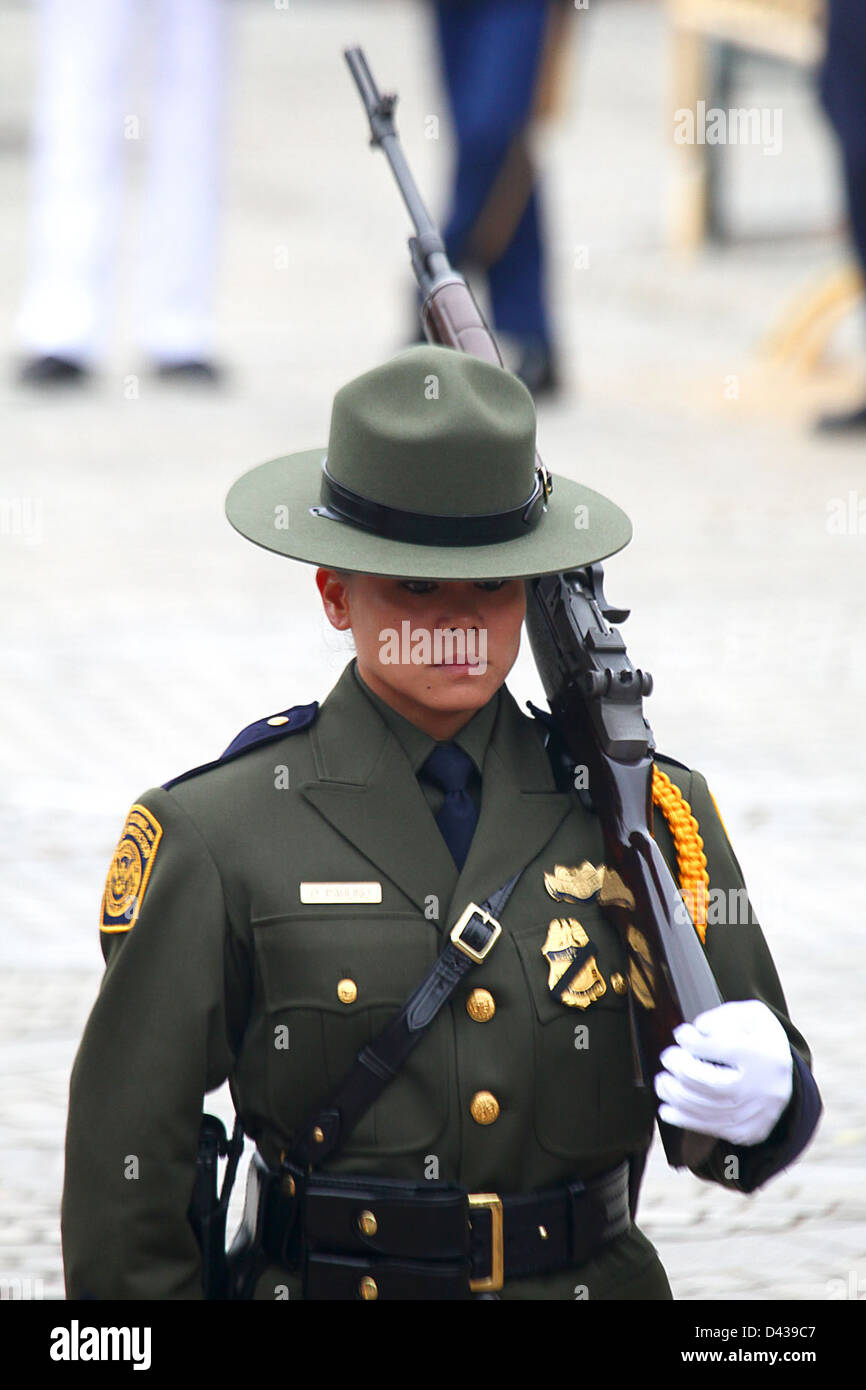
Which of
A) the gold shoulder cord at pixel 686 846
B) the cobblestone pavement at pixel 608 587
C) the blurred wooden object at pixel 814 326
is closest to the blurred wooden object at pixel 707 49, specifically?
the cobblestone pavement at pixel 608 587

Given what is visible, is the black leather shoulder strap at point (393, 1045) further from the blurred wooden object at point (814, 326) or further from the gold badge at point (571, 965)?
the blurred wooden object at point (814, 326)

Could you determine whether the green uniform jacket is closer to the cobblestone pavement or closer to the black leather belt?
the black leather belt

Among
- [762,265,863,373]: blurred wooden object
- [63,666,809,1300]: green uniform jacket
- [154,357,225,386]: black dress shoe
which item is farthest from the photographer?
[762,265,863,373]: blurred wooden object

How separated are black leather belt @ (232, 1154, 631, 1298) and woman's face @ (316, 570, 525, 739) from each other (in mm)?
526

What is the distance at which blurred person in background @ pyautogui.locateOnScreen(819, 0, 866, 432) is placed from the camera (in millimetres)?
9516

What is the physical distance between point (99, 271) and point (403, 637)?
7977 mm

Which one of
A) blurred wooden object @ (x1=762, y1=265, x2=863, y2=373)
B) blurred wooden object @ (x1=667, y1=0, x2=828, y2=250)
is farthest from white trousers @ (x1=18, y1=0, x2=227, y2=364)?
blurred wooden object @ (x1=667, y1=0, x2=828, y2=250)

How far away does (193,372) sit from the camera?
10781 mm

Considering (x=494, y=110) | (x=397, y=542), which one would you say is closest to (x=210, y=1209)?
(x=397, y=542)

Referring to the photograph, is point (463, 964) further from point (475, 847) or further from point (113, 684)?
point (113, 684)

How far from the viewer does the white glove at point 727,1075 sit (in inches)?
98.6

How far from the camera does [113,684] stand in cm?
695

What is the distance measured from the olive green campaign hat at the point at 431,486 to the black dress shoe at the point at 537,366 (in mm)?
7615
